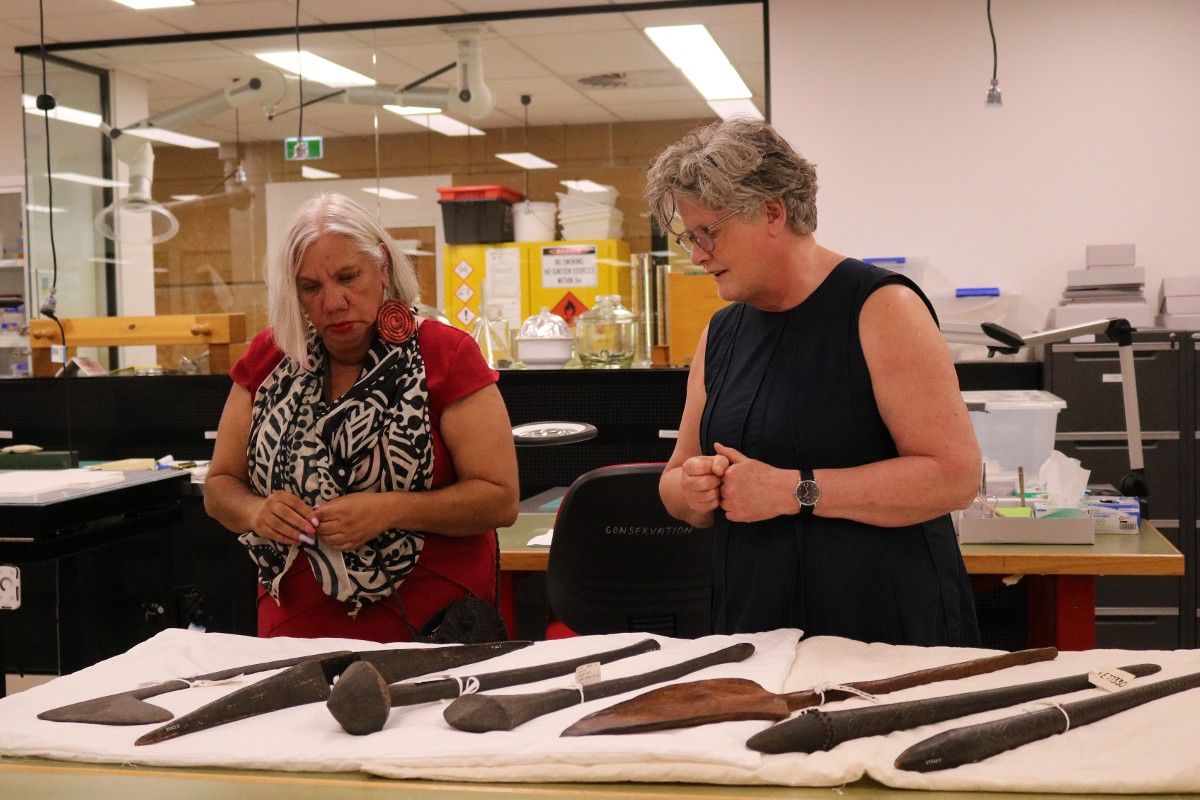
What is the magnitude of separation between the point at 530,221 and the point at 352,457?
14.7 ft

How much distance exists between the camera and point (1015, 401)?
11.0 ft

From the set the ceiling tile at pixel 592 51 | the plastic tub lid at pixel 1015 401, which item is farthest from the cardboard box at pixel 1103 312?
the ceiling tile at pixel 592 51

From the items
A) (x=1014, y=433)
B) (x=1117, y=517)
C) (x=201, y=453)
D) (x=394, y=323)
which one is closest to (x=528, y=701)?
(x=394, y=323)

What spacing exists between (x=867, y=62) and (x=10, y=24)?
4667 millimetres

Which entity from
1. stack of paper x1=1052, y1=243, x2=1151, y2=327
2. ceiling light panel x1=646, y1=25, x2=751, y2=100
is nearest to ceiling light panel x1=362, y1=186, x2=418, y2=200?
ceiling light panel x1=646, y1=25, x2=751, y2=100

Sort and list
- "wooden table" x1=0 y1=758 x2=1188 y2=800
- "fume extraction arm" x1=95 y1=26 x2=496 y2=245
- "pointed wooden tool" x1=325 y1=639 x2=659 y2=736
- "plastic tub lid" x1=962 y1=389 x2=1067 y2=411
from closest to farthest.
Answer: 1. "wooden table" x1=0 y1=758 x2=1188 y2=800
2. "pointed wooden tool" x1=325 y1=639 x2=659 y2=736
3. "plastic tub lid" x1=962 y1=389 x2=1067 y2=411
4. "fume extraction arm" x1=95 y1=26 x2=496 y2=245

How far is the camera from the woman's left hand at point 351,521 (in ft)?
5.84

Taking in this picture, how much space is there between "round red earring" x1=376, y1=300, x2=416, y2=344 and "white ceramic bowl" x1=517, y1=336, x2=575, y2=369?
286 cm

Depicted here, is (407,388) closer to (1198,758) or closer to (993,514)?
(1198,758)

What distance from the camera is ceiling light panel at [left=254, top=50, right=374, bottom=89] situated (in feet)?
22.1

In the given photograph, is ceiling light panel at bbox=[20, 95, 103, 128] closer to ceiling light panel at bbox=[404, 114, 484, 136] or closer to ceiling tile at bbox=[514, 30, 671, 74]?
ceiling light panel at bbox=[404, 114, 484, 136]

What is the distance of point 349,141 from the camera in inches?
273

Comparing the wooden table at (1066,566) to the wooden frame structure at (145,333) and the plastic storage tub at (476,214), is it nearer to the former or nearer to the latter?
the wooden frame structure at (145,333)

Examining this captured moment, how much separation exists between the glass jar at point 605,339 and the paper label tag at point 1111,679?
12.3 feet
